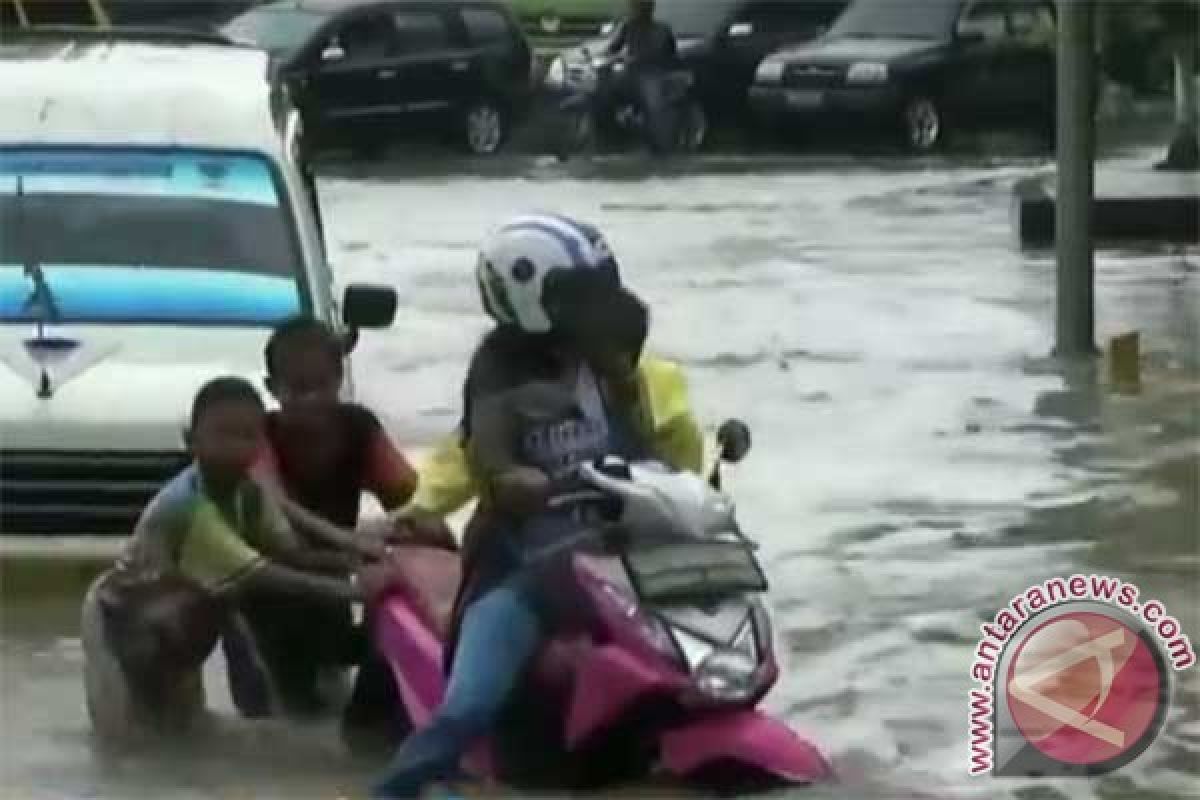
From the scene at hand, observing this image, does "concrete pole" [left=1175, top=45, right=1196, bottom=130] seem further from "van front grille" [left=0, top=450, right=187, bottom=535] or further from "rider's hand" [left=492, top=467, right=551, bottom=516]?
"rider's hand" [left=492, top=467, right=551, bottom=516]

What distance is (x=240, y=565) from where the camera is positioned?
9.27 m

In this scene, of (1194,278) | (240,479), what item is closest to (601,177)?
(1194,278)

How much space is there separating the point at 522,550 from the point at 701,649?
1.77 ft

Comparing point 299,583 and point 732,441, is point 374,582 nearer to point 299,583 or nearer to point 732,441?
point 299,583

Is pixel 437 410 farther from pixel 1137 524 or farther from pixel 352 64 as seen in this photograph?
pixel 352 64

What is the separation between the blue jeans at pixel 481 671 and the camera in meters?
8.35

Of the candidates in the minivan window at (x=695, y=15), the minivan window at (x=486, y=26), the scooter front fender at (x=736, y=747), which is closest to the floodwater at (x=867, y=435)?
the scooter front fender at (x=736, y=747)

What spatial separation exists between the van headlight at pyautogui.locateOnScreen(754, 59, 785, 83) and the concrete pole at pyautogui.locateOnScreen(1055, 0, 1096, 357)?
54.0 feet

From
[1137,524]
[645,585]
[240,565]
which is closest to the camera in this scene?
[645,585]

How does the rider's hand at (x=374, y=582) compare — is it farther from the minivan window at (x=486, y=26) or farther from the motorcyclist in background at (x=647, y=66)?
the minivan window at (x=486, y=26)

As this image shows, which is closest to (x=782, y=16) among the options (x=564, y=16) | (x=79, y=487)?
(x=564, y=16)

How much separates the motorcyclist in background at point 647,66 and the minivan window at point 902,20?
6.02ft

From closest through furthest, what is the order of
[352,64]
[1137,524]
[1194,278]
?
1. [1137,524]
2. [1194,278]
3. [352,64]

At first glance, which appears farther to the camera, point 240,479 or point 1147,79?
point 1147,79
